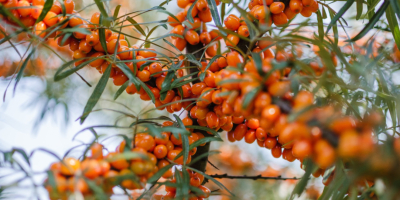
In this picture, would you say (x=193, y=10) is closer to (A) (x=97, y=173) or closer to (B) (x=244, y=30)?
(B) (x=244, y=30)

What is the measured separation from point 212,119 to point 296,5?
0.33 m

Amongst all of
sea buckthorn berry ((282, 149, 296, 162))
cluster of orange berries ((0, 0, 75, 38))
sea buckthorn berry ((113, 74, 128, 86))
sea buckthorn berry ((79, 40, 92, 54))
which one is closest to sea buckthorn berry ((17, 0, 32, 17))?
cluster of orange berries ((0, 0, 75, 38))

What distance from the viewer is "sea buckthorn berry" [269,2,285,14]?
27.9 inches

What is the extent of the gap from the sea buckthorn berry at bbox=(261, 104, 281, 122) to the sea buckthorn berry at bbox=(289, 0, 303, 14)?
0.37 metres

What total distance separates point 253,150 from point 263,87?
1.73 m

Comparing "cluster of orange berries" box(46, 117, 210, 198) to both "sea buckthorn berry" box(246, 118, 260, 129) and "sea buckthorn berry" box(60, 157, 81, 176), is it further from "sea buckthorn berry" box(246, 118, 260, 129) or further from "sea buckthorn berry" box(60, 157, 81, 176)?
"sea buckthorn berry" box(246, 118, 260, 129)

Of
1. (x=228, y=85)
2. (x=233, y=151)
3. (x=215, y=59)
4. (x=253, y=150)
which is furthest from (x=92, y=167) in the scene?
(x=253, y=150)

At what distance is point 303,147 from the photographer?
0.43 m

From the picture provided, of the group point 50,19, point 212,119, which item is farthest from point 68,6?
point 212,119

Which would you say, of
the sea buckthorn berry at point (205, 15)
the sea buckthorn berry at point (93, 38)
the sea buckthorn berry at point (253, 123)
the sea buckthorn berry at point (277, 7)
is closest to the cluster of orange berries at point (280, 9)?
the sea buckthorn berry at point (277, 7)

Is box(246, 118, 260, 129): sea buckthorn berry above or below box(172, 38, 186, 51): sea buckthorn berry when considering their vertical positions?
below

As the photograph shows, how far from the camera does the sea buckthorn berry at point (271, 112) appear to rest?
0.45 metres

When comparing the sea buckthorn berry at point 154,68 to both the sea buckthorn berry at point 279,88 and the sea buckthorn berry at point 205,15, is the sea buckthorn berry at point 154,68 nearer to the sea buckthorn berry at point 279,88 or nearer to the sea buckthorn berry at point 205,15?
the sea buckthorn berry at point 205,15

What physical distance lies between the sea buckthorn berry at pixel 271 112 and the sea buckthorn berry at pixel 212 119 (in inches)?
8.8
